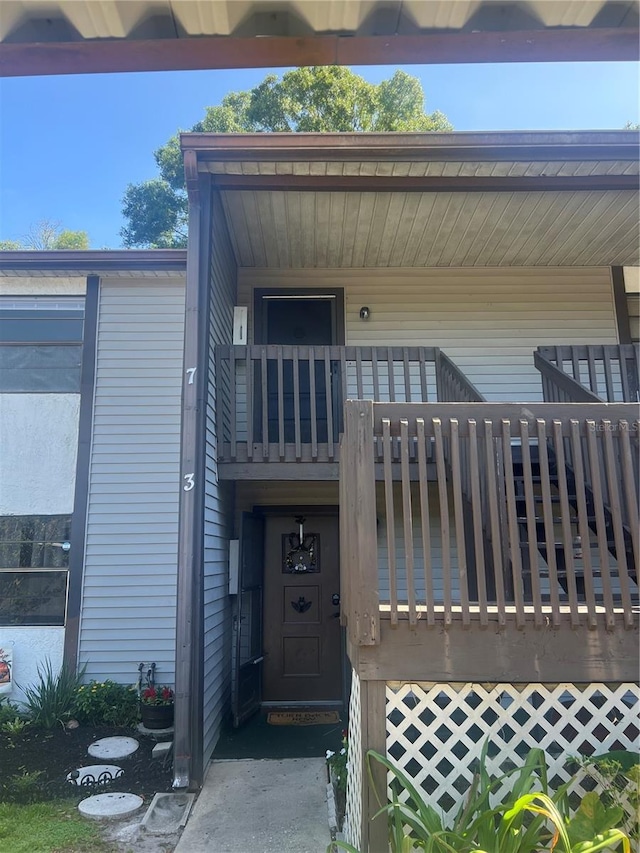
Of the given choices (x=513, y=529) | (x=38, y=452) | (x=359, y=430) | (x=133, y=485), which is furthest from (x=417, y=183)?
(x=38, y=452)

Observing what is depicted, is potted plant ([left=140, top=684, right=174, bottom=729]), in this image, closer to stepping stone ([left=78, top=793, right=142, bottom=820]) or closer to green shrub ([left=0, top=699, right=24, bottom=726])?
stepping stone ([left=78, top=793, right=142, bottom=820])

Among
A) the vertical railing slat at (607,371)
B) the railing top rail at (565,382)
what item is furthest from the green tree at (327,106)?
the railing top rail at (565,382)

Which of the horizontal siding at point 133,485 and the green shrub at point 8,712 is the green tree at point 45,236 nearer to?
the horizontal siding at point 133,485

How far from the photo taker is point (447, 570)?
2.66 m

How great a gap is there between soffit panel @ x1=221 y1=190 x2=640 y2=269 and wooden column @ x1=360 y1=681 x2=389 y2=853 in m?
4.33

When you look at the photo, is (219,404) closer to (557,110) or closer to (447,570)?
(447,570)

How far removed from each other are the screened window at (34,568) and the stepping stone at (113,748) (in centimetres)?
142

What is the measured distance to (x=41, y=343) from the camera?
6.39 m

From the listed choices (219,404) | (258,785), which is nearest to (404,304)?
(219,404)

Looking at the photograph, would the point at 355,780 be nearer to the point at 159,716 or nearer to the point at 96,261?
the point at 159,716

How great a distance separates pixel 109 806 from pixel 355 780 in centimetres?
205

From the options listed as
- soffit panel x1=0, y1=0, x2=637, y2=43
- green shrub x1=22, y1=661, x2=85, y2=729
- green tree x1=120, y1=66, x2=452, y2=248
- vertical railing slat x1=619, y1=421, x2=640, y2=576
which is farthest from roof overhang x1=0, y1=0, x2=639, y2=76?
green tree x1=120, y1=66, x2=452, y2=248

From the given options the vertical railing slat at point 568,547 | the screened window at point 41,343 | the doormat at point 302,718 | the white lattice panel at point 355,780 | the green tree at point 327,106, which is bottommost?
the doormat at point 302,718

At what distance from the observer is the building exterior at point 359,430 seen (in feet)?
9.32
